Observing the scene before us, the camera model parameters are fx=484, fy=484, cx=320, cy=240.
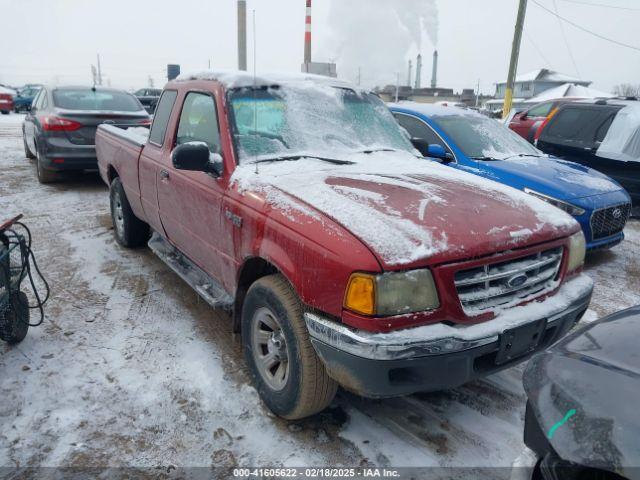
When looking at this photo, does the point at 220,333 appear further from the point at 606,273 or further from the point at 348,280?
the point at 606,273

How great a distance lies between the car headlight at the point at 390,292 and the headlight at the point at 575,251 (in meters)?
1.09

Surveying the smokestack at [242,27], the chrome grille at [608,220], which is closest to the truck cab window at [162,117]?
the smokestack at [242,27]

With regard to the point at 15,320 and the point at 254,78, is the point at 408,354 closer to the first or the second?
the point at 254,78

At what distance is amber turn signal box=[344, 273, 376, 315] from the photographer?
2.08 meters

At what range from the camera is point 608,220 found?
17.4ft

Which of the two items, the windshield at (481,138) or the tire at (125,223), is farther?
the windshield at (481,138)

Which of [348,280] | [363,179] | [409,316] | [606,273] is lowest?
[606,273]

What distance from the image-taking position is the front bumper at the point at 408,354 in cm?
208

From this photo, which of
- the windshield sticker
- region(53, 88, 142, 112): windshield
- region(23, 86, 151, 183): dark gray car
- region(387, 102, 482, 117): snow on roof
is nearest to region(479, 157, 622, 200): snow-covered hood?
region(387, 102, 482, 117): snow on roof

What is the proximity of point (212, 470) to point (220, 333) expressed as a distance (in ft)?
4.60

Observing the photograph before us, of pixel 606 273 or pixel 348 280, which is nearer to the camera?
pixel 348 280

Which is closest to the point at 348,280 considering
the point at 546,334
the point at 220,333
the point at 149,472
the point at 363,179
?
the point at 363,179

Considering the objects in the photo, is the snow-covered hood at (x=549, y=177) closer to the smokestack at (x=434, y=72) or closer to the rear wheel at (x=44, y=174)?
the rear wheel at (x=44, y=174)

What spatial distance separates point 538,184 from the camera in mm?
5219
